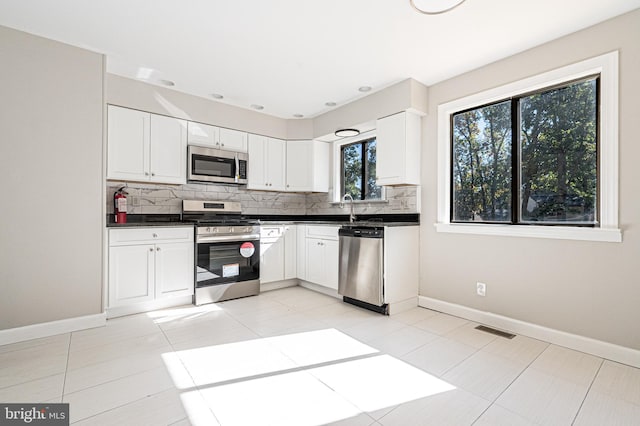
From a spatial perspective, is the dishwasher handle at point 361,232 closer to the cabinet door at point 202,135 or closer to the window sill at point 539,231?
the window sill at point 539,231

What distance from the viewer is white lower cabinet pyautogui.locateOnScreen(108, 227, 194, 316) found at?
2926mm

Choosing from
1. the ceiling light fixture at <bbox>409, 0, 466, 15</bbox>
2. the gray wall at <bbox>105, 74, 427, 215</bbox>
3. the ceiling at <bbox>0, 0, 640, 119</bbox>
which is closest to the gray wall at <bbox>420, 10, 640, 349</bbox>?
the ceiling at <bbox>0, 0, 640, 119</bbox>

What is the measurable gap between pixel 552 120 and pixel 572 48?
55 centimetres

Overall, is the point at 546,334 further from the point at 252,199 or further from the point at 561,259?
the point at 252,199

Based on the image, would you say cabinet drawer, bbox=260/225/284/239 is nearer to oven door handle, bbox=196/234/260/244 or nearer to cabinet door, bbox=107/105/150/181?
oven door handle, bbox=196/234/260/244

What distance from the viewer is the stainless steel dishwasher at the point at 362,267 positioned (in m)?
3.08

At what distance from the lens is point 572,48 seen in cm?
239

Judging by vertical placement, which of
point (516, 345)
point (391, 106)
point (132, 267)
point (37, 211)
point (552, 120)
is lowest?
point (516, 345)

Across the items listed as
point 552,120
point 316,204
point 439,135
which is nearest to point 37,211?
point 316,204

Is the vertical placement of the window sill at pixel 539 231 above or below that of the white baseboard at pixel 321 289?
above

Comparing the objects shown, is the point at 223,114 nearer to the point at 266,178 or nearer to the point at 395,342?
the point at 266,178

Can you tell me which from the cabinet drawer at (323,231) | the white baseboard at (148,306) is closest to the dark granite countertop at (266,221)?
the cabinet drawer at (323,231)

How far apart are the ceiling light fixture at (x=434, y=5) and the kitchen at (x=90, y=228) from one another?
3.80 ft

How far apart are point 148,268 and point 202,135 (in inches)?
68.7
